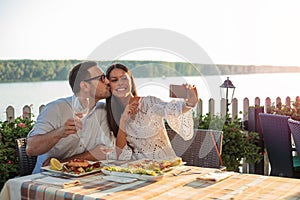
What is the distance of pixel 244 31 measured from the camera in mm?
6535

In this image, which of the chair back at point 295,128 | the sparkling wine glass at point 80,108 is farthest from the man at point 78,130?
the chair back at point 295,128

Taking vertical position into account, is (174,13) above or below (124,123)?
above

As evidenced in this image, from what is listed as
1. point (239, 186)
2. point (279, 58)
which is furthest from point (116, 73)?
point (279, 58)

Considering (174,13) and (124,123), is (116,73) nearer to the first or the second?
(124,123)

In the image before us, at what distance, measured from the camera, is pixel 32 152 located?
2740 millimetres

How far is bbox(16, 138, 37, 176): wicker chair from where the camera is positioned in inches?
117

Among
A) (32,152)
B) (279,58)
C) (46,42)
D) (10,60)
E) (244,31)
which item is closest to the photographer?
(32,152)

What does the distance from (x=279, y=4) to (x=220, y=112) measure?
1.99 metres

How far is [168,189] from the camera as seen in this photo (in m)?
2.05

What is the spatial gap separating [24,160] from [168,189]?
4.40ft

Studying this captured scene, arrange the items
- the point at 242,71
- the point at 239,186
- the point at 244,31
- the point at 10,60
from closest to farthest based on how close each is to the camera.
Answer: the point at 239,186, the point at 10,60, the point at 242,71, the point at 244,31

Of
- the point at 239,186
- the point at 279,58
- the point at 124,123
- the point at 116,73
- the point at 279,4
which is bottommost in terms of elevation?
the point at 239,186

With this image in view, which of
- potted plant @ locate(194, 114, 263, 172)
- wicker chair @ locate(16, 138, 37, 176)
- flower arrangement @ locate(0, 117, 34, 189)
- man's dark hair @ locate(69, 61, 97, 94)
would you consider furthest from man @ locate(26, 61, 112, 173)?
potted plant @ locate(194, 114, 263, 172)

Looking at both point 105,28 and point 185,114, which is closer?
point 185,114
